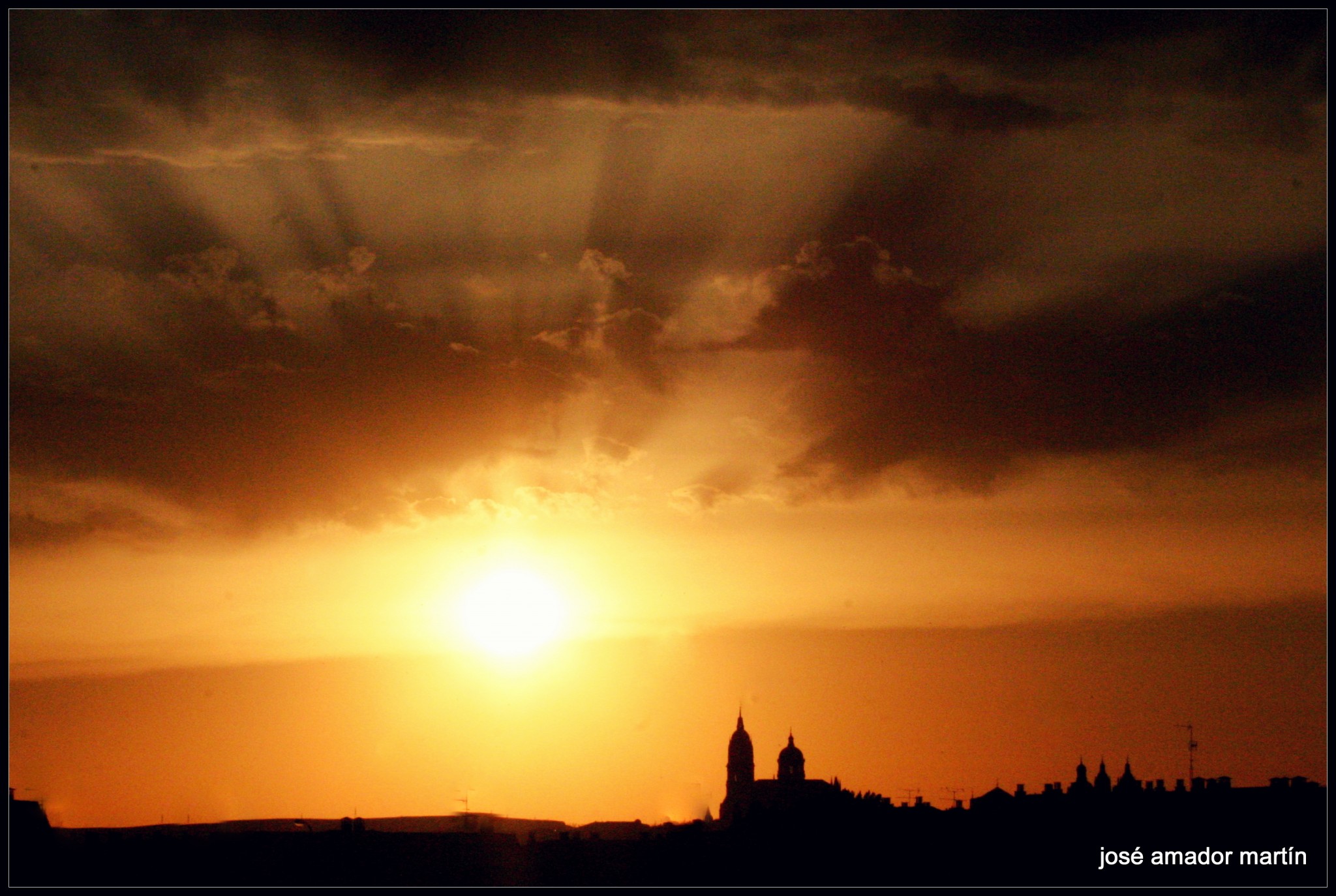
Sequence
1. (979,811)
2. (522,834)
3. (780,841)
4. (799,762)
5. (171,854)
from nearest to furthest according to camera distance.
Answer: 1. (171,854)
2. (780,841)
3. (979,811)
4. (522,834)
5. (799,762)

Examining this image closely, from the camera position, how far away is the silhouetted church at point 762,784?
588 ft

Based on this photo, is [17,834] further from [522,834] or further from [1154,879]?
[522,834]

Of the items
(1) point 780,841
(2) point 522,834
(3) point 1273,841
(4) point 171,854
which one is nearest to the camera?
(3) point 1273,841

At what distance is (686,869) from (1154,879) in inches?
1189

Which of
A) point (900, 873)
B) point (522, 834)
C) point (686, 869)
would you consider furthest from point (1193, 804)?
point (522, 834)

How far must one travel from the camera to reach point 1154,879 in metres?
80.8

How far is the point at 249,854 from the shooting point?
4112 inches

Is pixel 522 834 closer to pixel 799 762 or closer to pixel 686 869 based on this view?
pixel 799 762

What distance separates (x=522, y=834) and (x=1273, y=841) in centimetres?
9747

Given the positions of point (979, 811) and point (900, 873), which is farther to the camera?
point (979, 811)

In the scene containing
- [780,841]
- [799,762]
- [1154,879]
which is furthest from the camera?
[799,762]

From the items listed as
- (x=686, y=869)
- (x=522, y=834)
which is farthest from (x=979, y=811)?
(x=522, y=834)

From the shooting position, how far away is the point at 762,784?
622ft

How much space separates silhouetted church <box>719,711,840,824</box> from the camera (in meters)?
179
